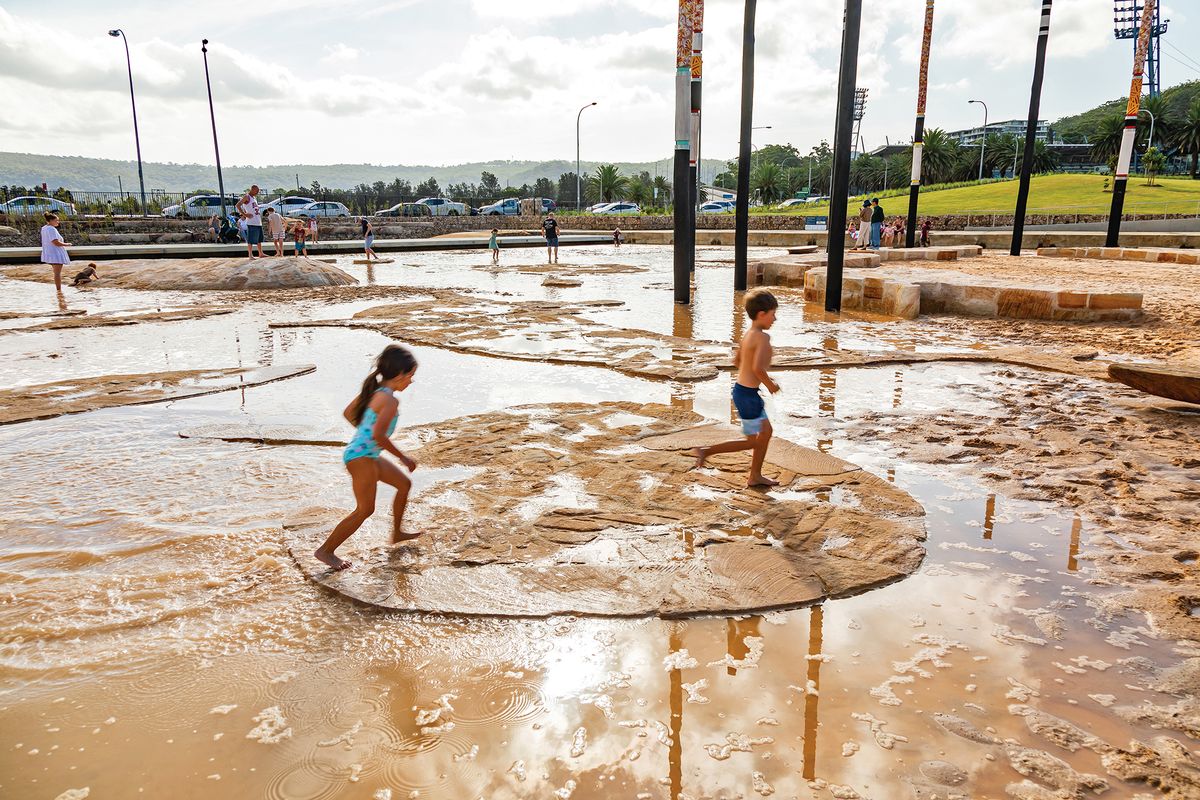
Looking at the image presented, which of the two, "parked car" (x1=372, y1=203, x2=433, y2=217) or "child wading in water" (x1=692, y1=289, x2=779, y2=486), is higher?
"parked car" (x1=372, y1=203, x2=433, y2=217)

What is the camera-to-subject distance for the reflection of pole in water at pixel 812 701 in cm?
226

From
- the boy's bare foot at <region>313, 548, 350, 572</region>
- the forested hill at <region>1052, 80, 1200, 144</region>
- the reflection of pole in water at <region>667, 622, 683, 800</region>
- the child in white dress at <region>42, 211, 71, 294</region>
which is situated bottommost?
the reflection of pole in water at <region>667, 622, 683, 800</region>

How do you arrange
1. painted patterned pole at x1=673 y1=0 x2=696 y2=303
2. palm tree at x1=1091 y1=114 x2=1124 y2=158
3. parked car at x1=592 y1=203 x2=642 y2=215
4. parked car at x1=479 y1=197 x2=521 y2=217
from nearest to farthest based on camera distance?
painted patterned pole at x1=673 y1=0 x2=696 y2=303
parked car at x1=479 y1=197 x2=521 y2=217
parked car at x1=592 y1=203 x2=642 y2=215
palm tree at x1=1091 y1=114 x2=1124 y2=158

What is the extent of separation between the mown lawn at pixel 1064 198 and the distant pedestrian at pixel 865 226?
16040mm

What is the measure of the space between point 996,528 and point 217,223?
3192cm

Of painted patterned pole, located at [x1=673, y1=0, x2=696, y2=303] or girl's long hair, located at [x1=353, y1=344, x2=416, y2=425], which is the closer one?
girl's long hair, located at [x1=353, y1=344, x2=416, y2=425]

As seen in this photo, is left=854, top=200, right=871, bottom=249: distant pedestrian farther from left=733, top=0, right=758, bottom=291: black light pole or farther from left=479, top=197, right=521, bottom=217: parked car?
left=479, top=197, right=521, bottom=217: parked car

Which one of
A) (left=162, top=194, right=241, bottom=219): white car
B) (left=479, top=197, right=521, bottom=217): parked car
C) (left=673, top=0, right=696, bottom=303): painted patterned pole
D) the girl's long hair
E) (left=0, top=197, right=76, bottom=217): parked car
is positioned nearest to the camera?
the girl's long hair

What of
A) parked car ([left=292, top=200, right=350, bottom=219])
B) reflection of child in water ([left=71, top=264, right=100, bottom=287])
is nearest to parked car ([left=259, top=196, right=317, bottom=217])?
parked car ([left=292, top=200, right=350, bottom=219])

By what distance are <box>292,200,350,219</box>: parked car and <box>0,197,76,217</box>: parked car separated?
35.0 ft

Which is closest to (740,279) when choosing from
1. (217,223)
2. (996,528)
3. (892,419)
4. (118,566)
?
(892,419)

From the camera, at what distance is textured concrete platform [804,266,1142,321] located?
1041 cm

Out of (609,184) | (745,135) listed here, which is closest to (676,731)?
(745,135)

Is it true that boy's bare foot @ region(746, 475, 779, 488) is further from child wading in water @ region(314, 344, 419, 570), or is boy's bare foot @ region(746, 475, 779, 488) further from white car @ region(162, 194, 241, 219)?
white car @ region(162, 194, 241, 219)
